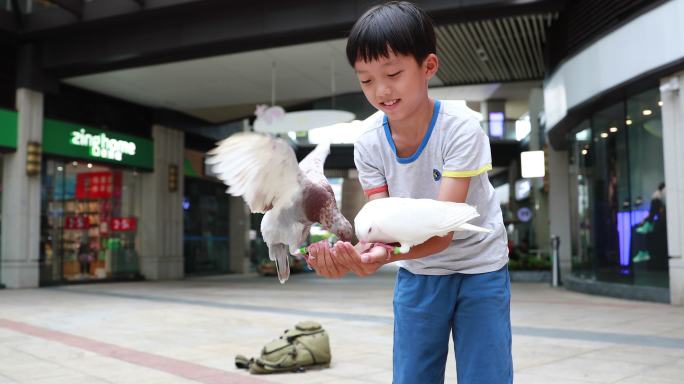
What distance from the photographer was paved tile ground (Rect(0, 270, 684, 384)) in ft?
16.4

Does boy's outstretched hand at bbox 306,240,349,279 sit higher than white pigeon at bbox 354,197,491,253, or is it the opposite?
white pigeon at bbox 354,197,491,253

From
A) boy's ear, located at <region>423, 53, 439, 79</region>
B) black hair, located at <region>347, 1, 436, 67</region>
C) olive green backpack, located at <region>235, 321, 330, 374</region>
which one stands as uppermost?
black hair, located at <region>347, 1, 436, 67</region>

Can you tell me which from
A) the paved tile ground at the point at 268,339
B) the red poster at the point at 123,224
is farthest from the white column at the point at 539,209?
the red poster at the point at 123,224

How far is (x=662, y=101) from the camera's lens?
35.0 feet

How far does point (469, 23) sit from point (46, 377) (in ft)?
37.1

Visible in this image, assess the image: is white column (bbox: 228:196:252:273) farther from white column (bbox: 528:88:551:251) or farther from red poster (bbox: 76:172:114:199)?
white column (bbox: 528:88:551:251)

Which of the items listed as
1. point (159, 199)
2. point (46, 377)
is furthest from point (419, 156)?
point (159, 199)

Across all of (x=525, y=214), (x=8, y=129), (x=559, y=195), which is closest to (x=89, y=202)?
(x=8, y=129)

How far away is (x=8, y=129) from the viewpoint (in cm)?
1627

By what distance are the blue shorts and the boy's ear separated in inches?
27.4

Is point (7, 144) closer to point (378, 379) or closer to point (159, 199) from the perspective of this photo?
point (159, 199)

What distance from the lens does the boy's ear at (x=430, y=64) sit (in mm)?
1638

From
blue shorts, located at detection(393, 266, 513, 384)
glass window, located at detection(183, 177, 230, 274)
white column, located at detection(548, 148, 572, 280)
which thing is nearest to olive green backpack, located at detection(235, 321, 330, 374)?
blue shorts, located at detection(393, 266, 513, 384)

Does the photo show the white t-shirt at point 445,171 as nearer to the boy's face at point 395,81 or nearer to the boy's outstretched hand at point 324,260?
the boy's face at point 395,81
